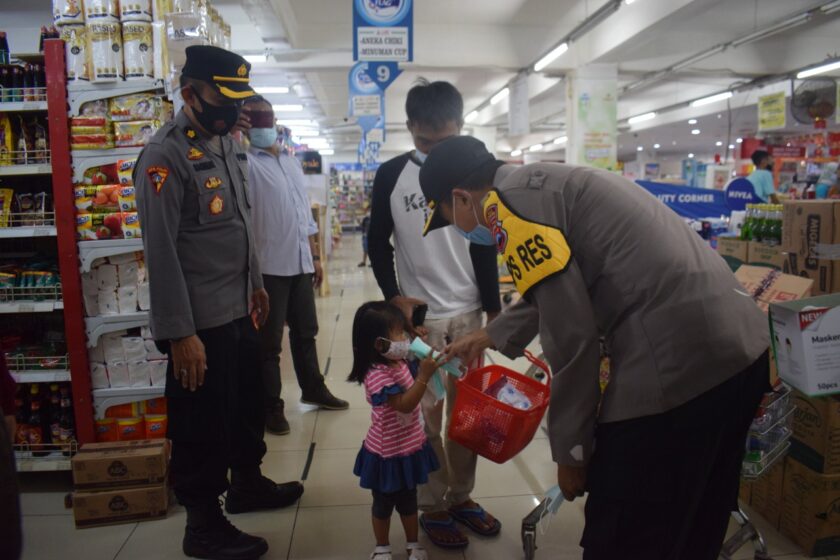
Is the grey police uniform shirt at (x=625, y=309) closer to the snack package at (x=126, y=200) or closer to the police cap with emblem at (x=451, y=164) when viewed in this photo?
the police cap with emblem at (x=451, y=164)

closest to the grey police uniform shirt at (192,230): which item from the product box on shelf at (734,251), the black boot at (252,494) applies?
the black boot at (252,494)

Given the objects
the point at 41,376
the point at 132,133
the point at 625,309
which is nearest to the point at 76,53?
the point at 132,133

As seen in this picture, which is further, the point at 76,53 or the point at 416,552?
the point at 76,53

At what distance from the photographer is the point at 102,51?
2.50m

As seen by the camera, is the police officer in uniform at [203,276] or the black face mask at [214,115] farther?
the black face mask at [214,115]

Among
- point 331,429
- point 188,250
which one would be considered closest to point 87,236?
point 188,250

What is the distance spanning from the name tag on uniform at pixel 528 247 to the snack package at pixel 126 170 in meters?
1.89

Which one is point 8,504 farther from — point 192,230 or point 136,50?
point 136,50

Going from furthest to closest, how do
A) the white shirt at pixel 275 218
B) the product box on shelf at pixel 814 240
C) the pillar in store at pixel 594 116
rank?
the pillar in store at pixel 594 116 < the white shirt at pixel 275 218 < the product box on shelf at pixel 814 240

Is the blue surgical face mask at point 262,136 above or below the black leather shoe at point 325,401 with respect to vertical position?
above

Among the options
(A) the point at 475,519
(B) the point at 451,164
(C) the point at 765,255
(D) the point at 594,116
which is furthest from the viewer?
(D) the point at 594,116

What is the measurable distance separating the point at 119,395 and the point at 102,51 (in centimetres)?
153

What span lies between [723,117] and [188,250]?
59.3 ft

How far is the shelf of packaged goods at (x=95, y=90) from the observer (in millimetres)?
2506
